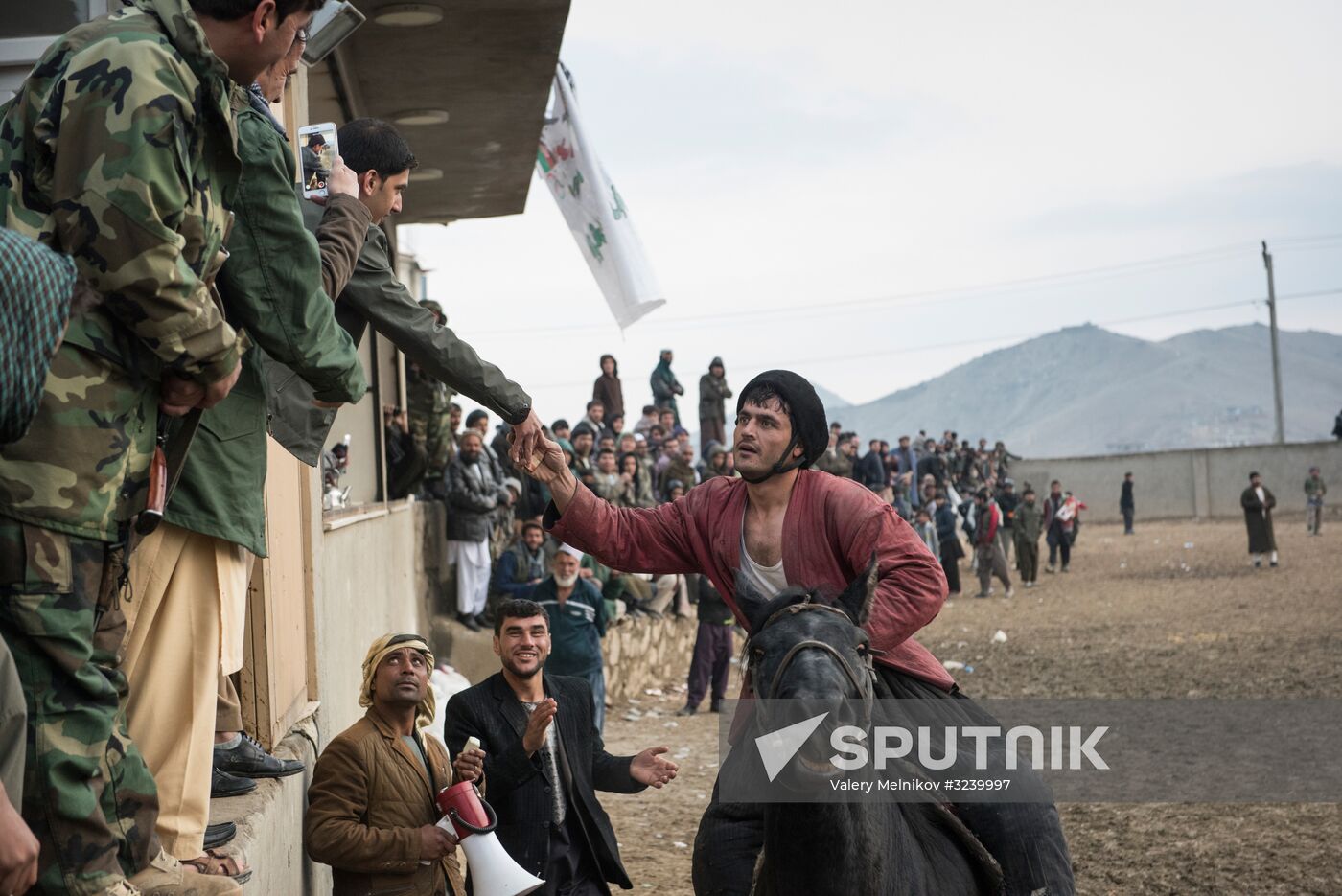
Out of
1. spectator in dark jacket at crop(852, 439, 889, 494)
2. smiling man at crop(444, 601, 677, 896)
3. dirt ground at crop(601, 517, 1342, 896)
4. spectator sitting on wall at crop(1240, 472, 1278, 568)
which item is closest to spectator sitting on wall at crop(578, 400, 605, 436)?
dirt ground at crop(601, 517, 1342, 896)

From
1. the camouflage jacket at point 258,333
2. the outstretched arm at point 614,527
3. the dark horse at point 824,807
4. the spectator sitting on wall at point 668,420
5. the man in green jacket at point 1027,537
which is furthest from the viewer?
the man in green jacket at point 1027,537

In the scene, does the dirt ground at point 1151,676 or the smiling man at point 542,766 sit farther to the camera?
the dirt ground at point 1151,676

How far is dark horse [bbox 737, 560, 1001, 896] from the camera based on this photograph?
11.7 feet

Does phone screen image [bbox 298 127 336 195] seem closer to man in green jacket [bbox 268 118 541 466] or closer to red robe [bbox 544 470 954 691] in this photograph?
man in green jacket [bbox 268 118 541 466]

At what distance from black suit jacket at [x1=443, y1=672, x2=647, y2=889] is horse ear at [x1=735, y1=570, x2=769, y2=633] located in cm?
148

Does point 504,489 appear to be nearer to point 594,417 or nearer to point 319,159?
point 594,417

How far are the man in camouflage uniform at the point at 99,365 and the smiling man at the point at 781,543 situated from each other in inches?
82.0

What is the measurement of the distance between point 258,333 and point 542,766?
3084 mm

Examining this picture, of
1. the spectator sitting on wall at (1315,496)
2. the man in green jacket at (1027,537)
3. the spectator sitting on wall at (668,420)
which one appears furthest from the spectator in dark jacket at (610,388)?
the spectator sitting on wall at (1315,496)

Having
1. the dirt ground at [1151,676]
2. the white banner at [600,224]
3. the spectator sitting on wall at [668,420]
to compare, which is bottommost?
the dirt ground at [1151,676]

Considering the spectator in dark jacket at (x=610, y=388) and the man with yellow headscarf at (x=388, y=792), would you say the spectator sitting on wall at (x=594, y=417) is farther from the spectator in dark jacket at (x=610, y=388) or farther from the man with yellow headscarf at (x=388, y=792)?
the man with yellow headscarf at (x=388, y=792)

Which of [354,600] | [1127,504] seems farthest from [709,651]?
[1127,504]

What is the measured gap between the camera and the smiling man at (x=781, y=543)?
14.6ft

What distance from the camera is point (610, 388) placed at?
72.4 feet
